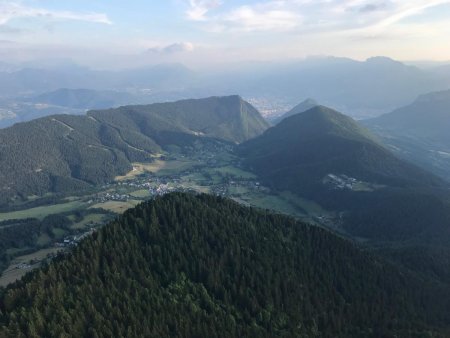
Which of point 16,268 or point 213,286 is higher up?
point 213,286

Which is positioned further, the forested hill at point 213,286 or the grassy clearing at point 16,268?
the grassy clearing at point 16,268

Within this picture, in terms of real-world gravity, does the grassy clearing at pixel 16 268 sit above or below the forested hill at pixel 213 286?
below

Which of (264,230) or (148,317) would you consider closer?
(148,317)

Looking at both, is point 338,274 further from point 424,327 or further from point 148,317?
point 148,317

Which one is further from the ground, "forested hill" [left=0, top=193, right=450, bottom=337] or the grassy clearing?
"forested hill" [left=0, top=193, right=450, bottom=337]

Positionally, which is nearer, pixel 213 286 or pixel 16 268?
pixel 213 286

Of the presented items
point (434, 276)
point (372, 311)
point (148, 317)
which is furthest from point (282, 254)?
point (434, 276)

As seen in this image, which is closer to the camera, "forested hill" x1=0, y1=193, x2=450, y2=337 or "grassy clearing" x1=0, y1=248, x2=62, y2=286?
"forested hill" x1=0, y1=193, x2=450, y2=337

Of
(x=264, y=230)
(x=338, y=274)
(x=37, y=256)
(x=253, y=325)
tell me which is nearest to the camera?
(x=253, y=325)
